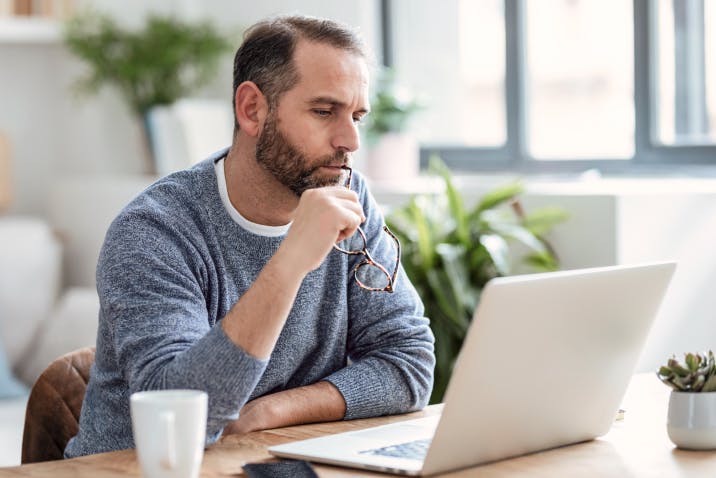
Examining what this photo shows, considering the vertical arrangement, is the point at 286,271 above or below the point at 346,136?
below

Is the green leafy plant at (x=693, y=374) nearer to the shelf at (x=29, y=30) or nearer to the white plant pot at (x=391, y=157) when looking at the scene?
the white plant pot at (x=391, y=157)

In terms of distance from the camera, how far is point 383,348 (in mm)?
1772

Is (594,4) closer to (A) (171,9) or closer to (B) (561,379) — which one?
(A) (171,9)

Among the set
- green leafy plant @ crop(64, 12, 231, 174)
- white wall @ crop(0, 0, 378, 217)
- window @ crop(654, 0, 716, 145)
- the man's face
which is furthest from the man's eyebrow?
white wall @ crop(0, 0, 378, 217)

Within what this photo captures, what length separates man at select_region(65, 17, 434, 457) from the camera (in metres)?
1.45

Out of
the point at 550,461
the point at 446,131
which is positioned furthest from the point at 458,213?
the point at 550,461

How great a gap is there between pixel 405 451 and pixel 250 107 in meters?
0.69

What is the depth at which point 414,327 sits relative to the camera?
1783mm

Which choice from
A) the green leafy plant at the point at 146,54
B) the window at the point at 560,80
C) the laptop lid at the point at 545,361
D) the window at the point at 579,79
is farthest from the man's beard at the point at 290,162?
the green leafy plant at the point at 146,54

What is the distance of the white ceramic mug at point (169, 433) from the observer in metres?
1.11

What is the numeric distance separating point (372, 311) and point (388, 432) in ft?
1.24

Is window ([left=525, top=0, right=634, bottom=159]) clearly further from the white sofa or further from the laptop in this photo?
the laptop

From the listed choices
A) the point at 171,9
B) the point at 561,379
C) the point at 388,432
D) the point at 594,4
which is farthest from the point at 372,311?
the point at 171,9

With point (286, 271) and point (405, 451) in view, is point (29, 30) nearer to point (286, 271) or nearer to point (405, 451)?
point (286, 271)
